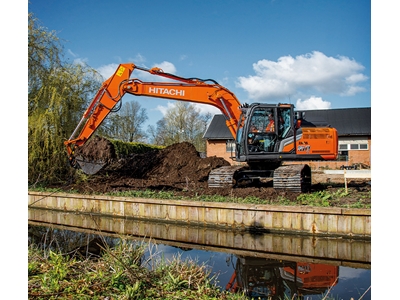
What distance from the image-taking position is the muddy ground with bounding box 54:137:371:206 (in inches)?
350

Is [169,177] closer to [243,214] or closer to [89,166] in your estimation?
[89,166]

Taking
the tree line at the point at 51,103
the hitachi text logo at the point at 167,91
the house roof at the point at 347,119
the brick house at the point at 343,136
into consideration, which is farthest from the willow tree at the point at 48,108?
the house roof at the point at 347,119

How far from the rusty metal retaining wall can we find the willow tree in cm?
258

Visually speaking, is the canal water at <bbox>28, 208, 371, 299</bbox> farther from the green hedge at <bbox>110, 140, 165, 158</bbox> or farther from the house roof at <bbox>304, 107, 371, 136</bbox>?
the house roof at <bbox>304, 107, 371, 136</bbox>

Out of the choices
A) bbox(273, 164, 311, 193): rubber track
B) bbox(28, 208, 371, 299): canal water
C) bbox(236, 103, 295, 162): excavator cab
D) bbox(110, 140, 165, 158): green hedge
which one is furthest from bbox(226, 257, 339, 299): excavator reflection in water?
bbox(110, 140, 165, 158): green hedge

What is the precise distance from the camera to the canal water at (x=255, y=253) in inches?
177

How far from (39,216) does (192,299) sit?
7.79m

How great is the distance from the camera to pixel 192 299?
3105mm

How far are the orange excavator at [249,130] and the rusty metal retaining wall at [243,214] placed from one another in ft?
4.76

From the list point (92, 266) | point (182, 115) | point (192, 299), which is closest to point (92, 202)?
point (92, 266)

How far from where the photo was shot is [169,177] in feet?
41.7

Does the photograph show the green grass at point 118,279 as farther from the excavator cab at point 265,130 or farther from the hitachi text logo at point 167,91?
the hitachi text logo at point 167,91

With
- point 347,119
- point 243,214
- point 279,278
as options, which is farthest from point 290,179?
point 347,119

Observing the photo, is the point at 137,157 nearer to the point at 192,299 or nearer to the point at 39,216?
the point at 39,216
